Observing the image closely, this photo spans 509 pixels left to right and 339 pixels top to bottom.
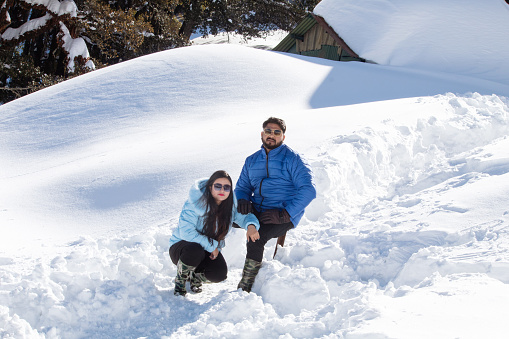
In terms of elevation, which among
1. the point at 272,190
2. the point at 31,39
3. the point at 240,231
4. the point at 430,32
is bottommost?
the point at 240,231

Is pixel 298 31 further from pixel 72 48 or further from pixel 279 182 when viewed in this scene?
pixel 279 182

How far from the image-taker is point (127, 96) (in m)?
8.23

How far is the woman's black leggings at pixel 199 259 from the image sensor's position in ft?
10.6

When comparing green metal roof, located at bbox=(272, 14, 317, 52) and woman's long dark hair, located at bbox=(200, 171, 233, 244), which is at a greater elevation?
green metal roof, located at bbox=(272, 14, 317, 52)

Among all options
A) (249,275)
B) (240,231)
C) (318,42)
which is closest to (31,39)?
(318,42)

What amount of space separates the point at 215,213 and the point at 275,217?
0.46 m

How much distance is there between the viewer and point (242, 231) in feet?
13.3

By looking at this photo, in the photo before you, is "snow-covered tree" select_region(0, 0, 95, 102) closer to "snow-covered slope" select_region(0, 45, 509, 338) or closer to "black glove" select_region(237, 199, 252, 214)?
"snow-covered slope" select_region(0, 45, 509, 338)

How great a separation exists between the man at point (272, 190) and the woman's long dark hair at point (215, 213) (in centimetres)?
14

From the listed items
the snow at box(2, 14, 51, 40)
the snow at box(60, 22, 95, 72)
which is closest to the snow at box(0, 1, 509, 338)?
the snow at box(60, 22, 95, 72)

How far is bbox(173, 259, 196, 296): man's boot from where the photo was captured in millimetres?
3252

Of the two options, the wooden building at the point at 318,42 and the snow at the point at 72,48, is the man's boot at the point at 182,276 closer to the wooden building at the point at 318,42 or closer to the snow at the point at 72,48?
the wooden building at the point at 318,42

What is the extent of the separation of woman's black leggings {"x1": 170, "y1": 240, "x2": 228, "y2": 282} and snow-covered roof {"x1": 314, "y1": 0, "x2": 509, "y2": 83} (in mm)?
10002

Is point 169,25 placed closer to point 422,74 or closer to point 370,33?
point 370,33
